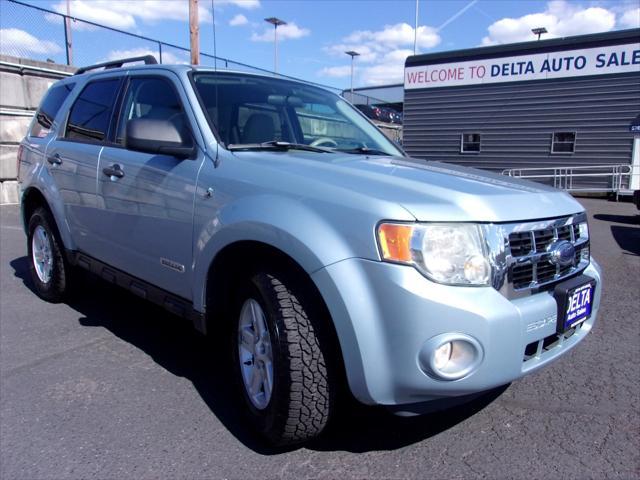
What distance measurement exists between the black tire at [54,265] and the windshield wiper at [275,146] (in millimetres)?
2353

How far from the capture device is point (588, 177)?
56.4 feet

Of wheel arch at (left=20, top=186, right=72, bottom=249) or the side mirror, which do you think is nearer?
the side mirror

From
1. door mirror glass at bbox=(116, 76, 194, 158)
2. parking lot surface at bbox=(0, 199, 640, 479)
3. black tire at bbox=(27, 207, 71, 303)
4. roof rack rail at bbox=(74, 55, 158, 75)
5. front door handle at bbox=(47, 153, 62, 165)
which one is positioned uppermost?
roof rack rail at bbox=(74, 55, 158, 75)

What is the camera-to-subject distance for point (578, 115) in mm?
17203

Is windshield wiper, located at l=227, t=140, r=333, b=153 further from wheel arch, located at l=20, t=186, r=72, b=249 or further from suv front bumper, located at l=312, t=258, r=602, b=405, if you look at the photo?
wheel arch, located at l=20, t=186, r=72, b=249

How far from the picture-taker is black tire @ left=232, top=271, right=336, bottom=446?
2254 millimetres

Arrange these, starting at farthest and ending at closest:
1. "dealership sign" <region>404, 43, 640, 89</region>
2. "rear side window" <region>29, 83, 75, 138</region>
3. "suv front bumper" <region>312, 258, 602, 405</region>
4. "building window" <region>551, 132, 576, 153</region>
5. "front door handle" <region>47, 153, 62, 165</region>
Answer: "building window" <region>551, 132, 576, 153</region>
"dealership sign" <region>404, 43, 640, 89</region>
"rear side window" <region>29, 83, 75, 138</region>
"front door handle" <region>47, 153, 62, 165</region>
"suv front bumper" <region>312, 258, 602, 405</region>

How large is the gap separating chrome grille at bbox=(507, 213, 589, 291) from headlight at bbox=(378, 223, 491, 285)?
0.18 meters

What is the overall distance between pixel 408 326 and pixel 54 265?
11.9 feet

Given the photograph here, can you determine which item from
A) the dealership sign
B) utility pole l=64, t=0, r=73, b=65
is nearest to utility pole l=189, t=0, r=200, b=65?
utility pole l=64, t=0, r=73, b=65

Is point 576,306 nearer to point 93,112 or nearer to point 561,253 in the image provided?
point 561,253

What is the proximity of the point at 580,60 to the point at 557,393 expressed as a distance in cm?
1656

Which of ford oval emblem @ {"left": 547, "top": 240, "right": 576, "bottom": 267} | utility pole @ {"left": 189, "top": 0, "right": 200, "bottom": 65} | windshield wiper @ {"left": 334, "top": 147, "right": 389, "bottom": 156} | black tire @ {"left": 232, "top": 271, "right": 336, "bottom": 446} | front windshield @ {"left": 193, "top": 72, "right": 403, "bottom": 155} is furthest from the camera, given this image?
utility pole @ {"left": 189, "top": 0, "right": 200, "bottom": 65}

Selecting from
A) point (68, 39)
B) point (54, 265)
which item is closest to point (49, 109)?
point (54, 265)
